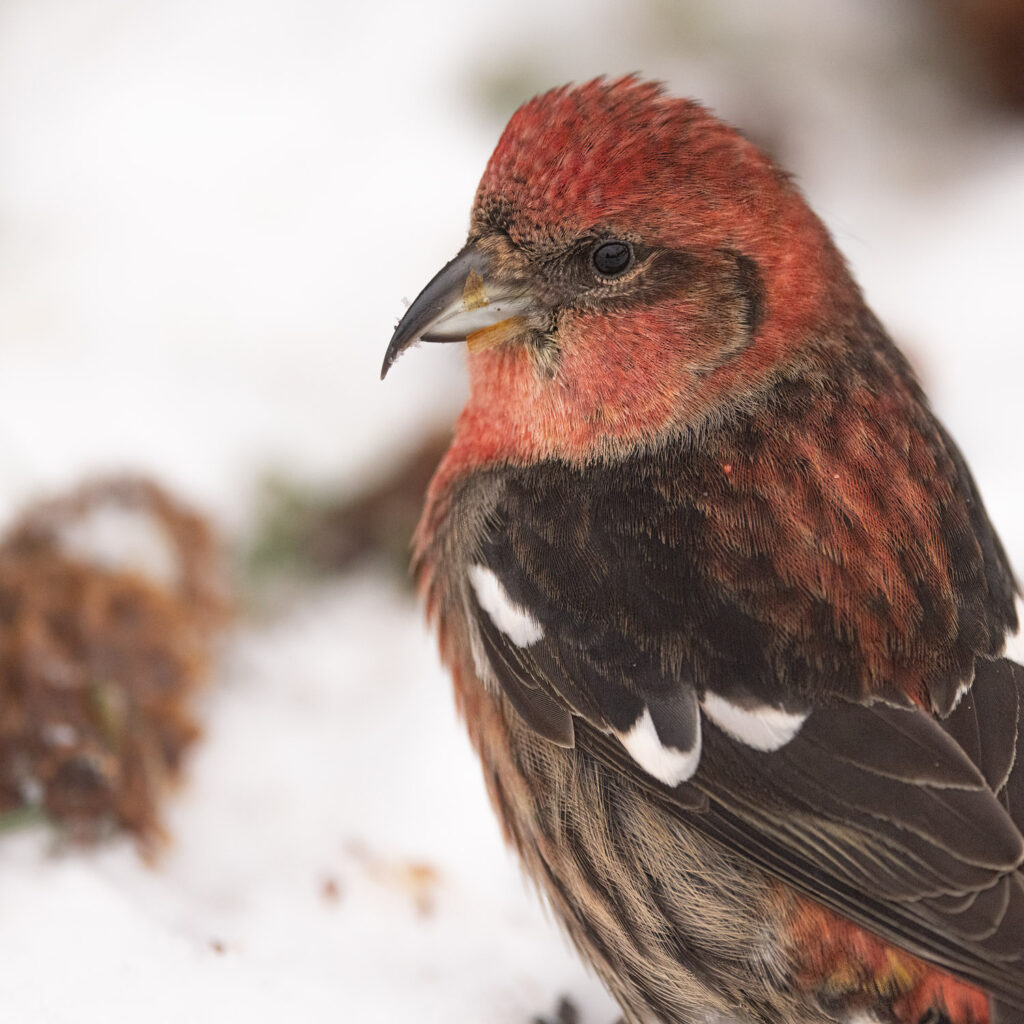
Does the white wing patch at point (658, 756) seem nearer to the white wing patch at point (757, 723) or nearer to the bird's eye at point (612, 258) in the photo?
the white wing patch at point (757, 723)

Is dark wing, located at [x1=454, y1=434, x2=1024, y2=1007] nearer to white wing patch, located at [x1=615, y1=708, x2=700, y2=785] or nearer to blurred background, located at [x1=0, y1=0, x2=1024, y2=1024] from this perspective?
white wing patch, located at [x1=615, y1=708, x2=700, y2=785]

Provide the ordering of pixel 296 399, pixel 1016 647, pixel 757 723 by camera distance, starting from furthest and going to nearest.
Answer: pixel 296 399 → pixel 1016 647 → pixel 757 723

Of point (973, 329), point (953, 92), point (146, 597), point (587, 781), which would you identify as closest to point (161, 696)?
point (146, 597)

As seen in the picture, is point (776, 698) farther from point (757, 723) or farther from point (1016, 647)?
point (1016, 647)

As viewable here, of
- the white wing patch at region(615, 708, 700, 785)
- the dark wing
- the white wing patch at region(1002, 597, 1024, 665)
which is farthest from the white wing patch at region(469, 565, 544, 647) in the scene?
the white wing patch at region(1002, 597, 1024, 665)

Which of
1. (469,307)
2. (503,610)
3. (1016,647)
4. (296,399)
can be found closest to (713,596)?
(503,610)

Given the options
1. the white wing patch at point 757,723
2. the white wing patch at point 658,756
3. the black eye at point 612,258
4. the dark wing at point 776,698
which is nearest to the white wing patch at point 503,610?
the dark wing at point 776,698
